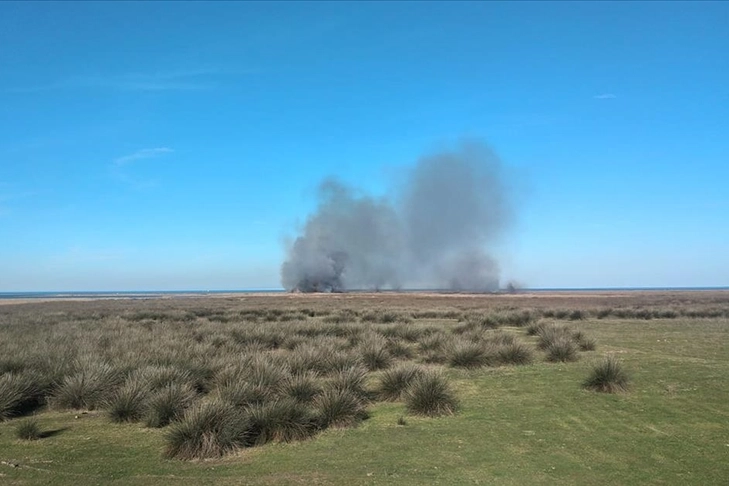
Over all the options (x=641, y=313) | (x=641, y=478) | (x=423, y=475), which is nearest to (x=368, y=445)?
(x=423, y=475)

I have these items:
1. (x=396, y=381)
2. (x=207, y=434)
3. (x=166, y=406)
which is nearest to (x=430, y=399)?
(x=396, y=381)

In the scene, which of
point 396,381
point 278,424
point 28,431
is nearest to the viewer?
point 278,424

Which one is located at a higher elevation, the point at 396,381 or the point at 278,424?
the point at 396,381

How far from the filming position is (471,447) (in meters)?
8.67

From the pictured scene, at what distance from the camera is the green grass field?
24.2ft

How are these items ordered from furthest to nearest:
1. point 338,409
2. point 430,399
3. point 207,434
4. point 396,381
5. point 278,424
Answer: point 396,381 < point 430,399 < point 338,409 < point 278,424 < point 207,434

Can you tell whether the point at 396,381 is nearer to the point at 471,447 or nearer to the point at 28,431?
the point at 471,447

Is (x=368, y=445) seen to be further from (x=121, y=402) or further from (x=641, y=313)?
(x=641, y=313)

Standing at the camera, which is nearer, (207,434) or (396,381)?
(207,434)

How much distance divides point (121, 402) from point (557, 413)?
8329 mm

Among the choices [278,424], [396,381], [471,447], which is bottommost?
[471,447]

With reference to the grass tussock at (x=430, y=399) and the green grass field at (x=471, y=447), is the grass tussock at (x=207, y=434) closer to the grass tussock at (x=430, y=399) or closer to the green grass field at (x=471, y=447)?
the green grass field at (x=471, y=447)

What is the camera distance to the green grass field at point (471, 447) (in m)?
7.38

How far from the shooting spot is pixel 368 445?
29.1 feet
